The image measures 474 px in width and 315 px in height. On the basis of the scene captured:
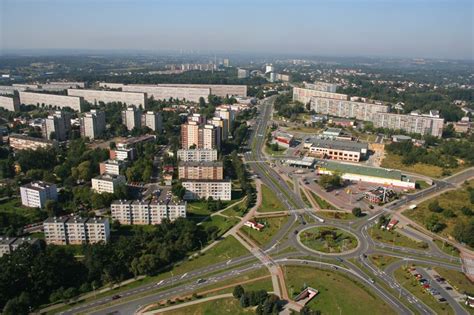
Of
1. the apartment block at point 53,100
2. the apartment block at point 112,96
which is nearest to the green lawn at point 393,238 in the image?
the apartment block at point 112,96

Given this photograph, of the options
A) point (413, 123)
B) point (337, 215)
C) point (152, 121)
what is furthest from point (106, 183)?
point (413, 123)

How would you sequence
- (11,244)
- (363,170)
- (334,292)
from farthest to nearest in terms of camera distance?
1. (363,170)
2. (11,244)
3. (334,292)

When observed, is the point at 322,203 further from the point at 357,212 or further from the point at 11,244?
the point at 11,244

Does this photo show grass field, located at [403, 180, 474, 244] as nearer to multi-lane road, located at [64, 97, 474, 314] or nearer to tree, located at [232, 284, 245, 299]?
multi-lane road, located at [64, 97, 474, 314]

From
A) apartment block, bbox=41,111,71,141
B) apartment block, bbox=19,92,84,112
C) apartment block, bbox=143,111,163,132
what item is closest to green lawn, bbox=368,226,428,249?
apartment block, bbox=143,111,163,132

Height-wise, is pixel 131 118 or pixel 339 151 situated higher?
pixel 131 118

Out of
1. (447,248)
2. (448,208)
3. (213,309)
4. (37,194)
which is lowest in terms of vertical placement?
(213,309)
